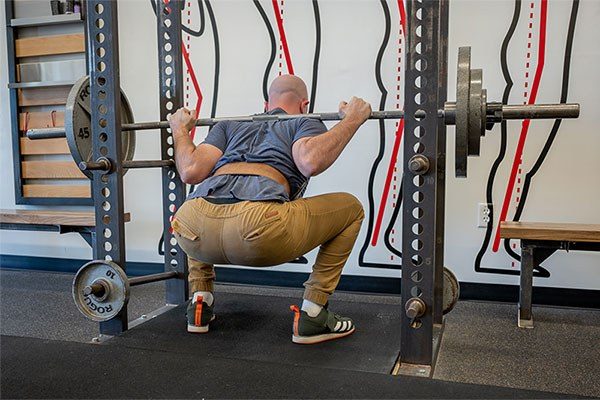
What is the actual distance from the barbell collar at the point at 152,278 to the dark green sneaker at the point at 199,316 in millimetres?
294

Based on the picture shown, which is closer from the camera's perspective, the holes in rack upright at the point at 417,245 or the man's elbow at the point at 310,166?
the holes in rack upright at the point at 417,245

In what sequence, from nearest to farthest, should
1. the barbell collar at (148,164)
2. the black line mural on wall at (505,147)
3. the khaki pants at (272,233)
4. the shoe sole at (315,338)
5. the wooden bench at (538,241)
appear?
the khaki pants at (272,233) < the shoe sole at (315,338) < the barbell collar at (148,164) < the wooden bench at (538,241) < the black line mural on wall at (505,147)

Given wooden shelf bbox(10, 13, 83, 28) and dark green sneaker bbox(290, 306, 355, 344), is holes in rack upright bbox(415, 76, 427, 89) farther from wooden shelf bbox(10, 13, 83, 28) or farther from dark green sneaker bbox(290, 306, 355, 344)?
wooden shelf bbox(10, 13, 83, 28)

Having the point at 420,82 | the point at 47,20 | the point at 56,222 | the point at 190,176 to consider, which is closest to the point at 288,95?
the point at 190,176

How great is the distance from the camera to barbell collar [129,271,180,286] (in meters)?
2.36

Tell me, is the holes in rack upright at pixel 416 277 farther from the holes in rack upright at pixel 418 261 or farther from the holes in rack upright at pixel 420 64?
the holes in rack upright at pixel 420 64

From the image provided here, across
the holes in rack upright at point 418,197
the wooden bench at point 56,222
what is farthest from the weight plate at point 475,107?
the wooden bench at point 56,222

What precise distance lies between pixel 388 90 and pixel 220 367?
2064 mm

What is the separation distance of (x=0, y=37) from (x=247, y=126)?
2.87 metres

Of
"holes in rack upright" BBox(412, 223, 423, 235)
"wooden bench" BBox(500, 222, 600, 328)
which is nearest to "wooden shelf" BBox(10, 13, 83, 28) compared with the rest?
"holes in rack upright" BBox(412, 223, 423, 235)

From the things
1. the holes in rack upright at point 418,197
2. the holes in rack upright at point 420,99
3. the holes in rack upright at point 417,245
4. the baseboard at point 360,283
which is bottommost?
the baseboard at point 360,283

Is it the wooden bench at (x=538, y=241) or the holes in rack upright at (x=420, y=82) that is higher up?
the holes in rack upright at (x=420, y=82)

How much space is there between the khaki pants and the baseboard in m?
1.10

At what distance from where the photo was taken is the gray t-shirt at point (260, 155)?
201 centimetres
